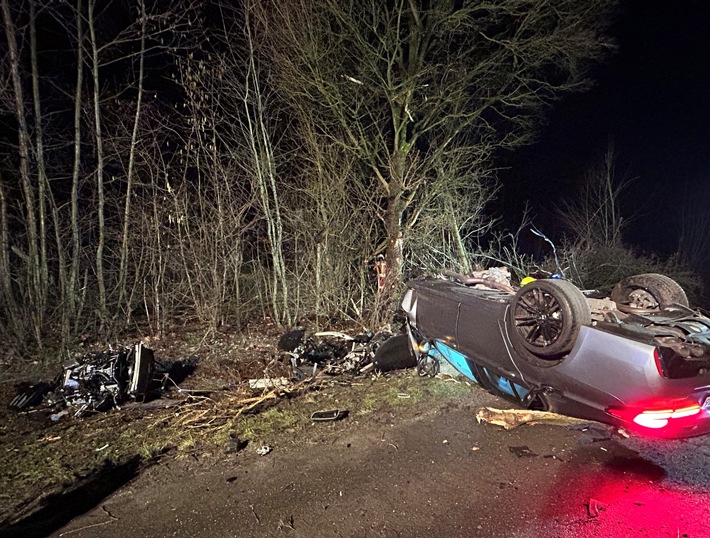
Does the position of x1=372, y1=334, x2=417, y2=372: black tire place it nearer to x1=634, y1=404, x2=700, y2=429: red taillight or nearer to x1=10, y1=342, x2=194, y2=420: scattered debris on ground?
x1=10, y1=342, x2=194, y2=420: scattered debris on ground

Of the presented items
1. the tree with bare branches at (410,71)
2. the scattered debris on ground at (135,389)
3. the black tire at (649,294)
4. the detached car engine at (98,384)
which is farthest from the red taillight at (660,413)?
the tree with bare branches at (410,71)

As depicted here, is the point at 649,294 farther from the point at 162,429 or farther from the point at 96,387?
the point at 96,387

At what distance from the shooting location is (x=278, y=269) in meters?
8.20

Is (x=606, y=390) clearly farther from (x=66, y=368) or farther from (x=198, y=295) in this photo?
(x=198, y=295)

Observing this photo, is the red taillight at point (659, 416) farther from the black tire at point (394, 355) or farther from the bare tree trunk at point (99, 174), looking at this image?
the bare tree trunk at point (99, 174)

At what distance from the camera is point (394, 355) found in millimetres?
5746

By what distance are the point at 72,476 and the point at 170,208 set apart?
194 inches

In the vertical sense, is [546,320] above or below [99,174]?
below

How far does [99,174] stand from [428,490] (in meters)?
6.87

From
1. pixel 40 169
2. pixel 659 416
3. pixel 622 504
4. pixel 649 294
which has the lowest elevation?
pixel 622 504

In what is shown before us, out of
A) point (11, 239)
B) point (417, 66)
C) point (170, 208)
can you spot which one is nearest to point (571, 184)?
point (417, 66)

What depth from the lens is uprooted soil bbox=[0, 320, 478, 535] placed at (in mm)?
3209

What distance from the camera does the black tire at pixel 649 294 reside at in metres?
4.14

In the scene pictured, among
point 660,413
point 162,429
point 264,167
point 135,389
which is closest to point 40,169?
point 264,167
